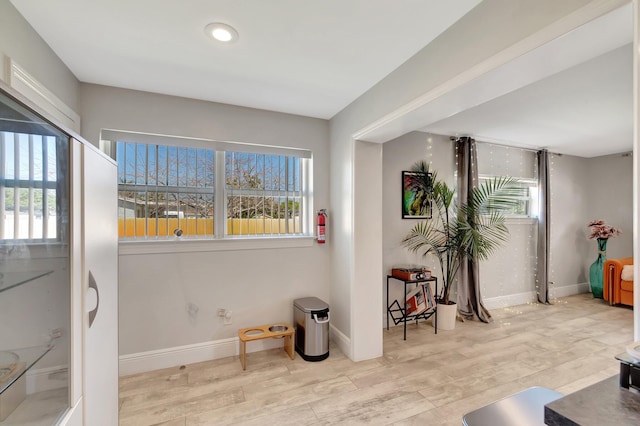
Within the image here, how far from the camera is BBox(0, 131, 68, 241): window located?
928 mm

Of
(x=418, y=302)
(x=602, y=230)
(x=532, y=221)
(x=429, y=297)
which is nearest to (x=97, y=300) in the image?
(x=418, y=302)

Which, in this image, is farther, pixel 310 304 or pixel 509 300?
pixel 509 300

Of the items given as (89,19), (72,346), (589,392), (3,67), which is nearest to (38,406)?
(72,346)

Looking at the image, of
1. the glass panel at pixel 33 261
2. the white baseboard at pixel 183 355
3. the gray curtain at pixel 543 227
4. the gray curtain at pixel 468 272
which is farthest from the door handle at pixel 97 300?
the gray curtain at pixel 543 227

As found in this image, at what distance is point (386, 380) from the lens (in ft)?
8.11

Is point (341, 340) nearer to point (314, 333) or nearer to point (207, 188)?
point (314, 333)

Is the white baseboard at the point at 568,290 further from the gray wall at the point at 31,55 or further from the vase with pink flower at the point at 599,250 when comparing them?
the gray wall at the point at 31,55

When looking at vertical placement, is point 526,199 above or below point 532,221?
above

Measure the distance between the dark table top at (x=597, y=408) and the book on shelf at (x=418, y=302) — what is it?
281cm

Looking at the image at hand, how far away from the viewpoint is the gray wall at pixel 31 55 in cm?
150

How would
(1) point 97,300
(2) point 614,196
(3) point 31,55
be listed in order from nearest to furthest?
(1) point 97,300, (3) point 31,55, (2) point 614,196

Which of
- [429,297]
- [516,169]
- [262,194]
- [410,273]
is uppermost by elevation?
[516,169]

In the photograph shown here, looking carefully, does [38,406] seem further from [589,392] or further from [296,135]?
[296,135]

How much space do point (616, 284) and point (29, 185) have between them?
682 centimetres
